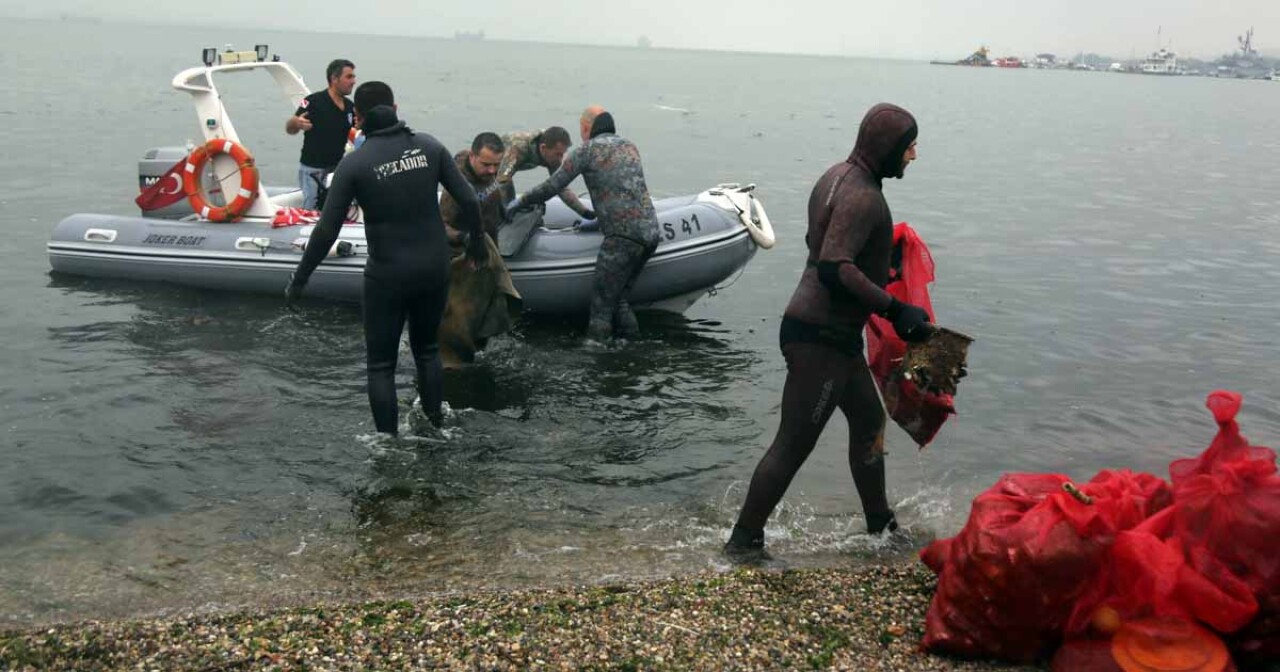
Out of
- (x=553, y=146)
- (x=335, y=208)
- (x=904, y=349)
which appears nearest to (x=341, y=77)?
(x=553, y=146)

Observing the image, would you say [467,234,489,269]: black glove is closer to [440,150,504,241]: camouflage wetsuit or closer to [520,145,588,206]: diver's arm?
[440,150,504,241]: camouflage wetsuit

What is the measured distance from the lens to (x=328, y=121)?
10.2 metres

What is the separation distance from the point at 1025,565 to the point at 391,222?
3705mm

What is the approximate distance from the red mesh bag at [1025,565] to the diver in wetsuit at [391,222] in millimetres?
3291

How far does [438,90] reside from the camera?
178 ft

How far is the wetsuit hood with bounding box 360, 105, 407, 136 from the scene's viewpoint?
612 cm

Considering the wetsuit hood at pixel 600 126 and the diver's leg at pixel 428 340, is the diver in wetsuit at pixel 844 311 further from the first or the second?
the wetsuit hood at pixel 600 126

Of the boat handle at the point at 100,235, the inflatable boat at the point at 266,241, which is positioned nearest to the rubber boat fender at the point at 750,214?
the inflatable boat at the point at 266,241

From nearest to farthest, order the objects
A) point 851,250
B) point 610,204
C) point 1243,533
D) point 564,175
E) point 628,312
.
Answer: point 1243,533
point 851,250
point 564,175
point 610,204
point 628,312

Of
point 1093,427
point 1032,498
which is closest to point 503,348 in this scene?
point 1093,427

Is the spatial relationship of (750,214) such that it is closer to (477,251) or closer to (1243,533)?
(477,251)

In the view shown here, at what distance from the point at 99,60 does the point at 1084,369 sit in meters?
73.2

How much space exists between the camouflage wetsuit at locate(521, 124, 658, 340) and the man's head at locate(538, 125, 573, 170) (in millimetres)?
236

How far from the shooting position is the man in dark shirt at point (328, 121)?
1005 cm
